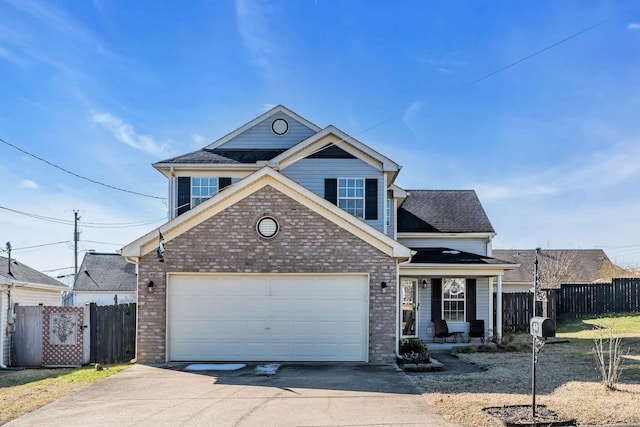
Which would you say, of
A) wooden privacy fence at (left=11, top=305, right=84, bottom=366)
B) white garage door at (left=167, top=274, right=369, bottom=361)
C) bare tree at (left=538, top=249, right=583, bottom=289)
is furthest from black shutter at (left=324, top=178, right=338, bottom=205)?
bare tree at (left=538, top=249, right=583, bottom=289)

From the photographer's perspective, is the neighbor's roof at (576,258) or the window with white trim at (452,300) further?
the neighbor's roof at (576,258)

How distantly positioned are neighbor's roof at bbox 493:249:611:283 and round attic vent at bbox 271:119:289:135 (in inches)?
Answer: 917

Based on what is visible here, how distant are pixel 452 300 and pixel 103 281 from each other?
27416 mm

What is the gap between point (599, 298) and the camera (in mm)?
26984

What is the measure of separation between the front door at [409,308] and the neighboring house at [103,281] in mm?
23908

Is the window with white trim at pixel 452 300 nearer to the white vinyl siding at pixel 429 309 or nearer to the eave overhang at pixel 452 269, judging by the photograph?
the white vinyl siding at pixel 429 309

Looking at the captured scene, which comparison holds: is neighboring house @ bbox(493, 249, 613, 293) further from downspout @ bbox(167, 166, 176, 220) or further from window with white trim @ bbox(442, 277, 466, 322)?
downspout @ bbox(167, 166, 176, 220)

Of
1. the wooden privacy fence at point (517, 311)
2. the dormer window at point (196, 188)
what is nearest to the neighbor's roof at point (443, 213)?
the wooden privacy fence at point (517, 311)

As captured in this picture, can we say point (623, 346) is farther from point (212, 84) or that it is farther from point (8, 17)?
point (8, 17)

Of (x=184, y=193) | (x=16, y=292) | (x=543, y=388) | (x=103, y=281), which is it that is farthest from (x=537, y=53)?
(x=103, y=281)

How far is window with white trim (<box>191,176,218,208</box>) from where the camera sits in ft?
59.3

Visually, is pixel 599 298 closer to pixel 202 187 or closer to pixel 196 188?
pixel 202 187

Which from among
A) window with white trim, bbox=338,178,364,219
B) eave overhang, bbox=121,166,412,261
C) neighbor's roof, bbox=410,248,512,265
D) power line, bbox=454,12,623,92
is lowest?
neighbor's roof, bbox=410,248,512,265

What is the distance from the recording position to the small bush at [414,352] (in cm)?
1344
